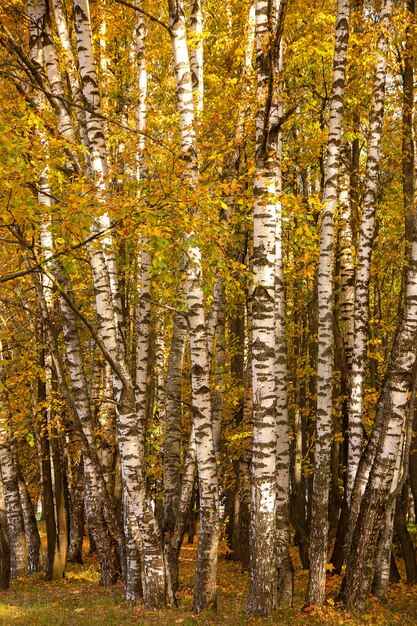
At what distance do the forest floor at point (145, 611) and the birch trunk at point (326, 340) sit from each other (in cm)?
97

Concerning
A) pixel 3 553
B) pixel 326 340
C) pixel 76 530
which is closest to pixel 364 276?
pixel 326 340

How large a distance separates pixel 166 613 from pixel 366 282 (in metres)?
6.47

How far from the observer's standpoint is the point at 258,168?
357 inches

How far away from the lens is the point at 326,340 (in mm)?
11359

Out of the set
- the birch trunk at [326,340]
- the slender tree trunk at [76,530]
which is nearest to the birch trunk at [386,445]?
the birch trunk at [326,340]

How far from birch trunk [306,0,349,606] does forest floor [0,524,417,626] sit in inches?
38.4

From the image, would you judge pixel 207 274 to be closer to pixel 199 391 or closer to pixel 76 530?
pixel 199 391

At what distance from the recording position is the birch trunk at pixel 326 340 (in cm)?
1096

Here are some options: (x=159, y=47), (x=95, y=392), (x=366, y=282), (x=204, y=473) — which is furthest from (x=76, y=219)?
(x=95, y=392)

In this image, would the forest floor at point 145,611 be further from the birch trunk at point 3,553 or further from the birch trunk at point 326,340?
the birch trunk at point 326,340

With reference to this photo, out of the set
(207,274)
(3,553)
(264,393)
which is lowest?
(3,553)

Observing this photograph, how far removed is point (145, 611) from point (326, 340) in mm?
5265

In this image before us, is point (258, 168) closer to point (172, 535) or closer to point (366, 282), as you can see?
point (366, 282)

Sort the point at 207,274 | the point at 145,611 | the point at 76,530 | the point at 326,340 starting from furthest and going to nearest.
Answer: the point at 76,530 → the point at 326,340 → the point at 145,611 → the point at 207,274
